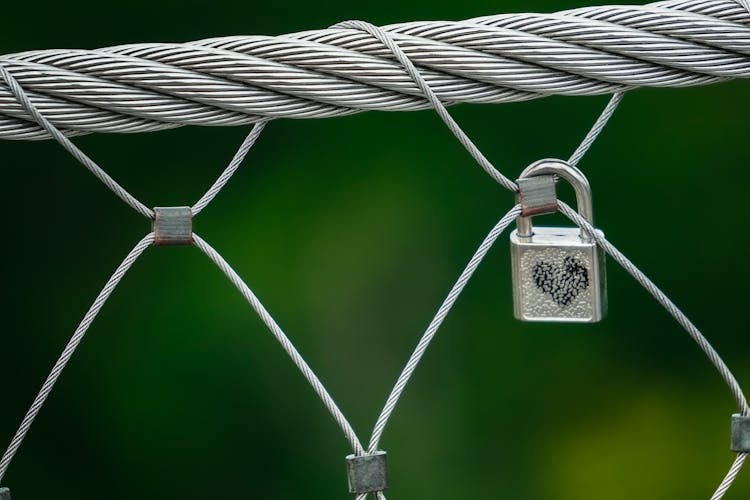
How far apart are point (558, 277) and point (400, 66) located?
0.18 m

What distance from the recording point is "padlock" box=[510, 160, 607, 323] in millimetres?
650

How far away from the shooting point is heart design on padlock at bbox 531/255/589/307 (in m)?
0.66

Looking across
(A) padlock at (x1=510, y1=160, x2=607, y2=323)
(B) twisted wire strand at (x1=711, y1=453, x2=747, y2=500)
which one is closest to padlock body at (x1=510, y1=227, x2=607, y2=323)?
(A) padlock at (x1=510, y1=160, x2=607, y2=323)

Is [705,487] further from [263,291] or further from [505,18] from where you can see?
[505,18]

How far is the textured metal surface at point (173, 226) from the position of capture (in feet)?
1.97

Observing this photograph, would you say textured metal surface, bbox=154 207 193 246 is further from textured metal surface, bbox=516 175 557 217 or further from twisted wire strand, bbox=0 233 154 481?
textured metal surface, bbox=516 175 557 217

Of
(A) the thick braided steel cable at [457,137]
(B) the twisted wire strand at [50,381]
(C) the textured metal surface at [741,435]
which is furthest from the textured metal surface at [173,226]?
(C) the textured metal surface at [741,435]

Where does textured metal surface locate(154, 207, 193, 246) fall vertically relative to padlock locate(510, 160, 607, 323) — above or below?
above

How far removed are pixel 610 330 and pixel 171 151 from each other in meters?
0.80

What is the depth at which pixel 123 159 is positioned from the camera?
1.96 m

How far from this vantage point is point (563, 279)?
66 cm

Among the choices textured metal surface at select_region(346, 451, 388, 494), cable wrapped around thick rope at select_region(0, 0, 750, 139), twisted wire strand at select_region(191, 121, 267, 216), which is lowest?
textured metal surface at select_region(346, 451, 388, 494)

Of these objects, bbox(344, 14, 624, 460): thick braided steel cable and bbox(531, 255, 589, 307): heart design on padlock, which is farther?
bbox(531, 255, 589, 307): heart design on padlock

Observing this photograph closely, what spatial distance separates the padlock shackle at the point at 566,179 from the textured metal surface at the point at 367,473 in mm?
153
